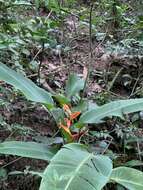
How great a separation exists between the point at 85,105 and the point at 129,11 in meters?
3.01

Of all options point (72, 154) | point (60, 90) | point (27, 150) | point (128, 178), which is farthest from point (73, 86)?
point (128, 178)

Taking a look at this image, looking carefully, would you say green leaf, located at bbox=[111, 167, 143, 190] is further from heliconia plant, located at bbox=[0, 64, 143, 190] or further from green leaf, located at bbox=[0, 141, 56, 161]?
green leaf, located at bbox=[0, 141, 56, 161]

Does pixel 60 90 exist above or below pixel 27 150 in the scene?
below

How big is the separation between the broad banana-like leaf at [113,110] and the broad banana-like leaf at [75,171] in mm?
316

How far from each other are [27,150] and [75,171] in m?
0.52

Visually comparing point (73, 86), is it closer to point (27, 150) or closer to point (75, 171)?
point (27, 150)

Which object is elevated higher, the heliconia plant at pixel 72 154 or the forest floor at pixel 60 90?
the heliconia plant at pixel 72 154

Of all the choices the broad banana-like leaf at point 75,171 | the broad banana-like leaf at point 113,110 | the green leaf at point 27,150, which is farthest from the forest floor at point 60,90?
the broad banana-like leaf at point 75,171

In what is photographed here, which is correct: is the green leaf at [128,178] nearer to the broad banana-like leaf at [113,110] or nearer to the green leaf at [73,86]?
the broad banana-like leaf at [113,110]

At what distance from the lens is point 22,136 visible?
119 inches

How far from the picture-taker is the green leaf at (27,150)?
2.19 metres

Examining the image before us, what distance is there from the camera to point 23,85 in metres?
2.54

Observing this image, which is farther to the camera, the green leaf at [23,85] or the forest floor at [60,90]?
the forest floor at [60,90]

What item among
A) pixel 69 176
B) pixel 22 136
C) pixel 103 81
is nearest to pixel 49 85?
pixel 103 81
